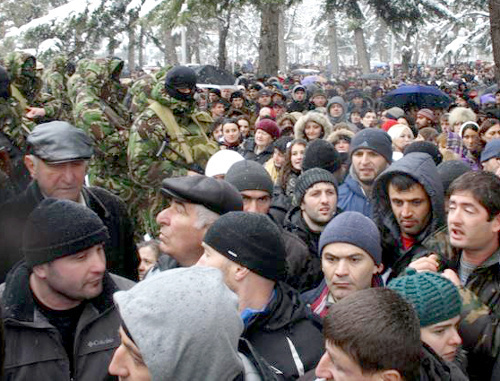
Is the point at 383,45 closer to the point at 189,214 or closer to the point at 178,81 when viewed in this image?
the point at 178,81

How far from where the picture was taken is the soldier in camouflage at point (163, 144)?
6.74 m

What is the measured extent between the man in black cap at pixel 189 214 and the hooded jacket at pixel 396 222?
1.11 meters

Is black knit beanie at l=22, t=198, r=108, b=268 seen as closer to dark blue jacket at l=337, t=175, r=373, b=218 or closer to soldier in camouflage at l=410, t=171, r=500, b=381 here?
soldier in camouflage at l=410, t=171, r=500, b=381

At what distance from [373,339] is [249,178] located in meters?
2.61

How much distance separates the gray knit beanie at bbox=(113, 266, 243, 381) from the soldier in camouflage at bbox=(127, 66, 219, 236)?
175 inches

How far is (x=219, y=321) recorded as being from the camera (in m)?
2.16

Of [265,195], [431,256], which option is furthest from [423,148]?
[431,256]

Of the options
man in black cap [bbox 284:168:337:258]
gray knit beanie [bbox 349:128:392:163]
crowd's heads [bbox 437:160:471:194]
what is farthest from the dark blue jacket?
crowd's heads [bbox 437:160:471:194]

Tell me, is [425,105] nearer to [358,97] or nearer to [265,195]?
[358,97]

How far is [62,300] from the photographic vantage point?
3076mm

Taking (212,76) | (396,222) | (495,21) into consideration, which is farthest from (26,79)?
(212,76)

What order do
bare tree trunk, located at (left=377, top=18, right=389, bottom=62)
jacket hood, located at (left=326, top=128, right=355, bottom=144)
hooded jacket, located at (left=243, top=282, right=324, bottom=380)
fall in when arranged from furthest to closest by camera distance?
1. bare tree trunk, located at (left=377, top=18, right=389, bottom=62)
2. jacket hood, located at (left=326, top=128, right=355, bottom=144)
3. hooded jacket, located at (left=243, top=282, right=324, bottom=380)

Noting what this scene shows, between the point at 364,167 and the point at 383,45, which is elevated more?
the point at 383,45

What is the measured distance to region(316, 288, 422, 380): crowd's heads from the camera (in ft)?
7.60
